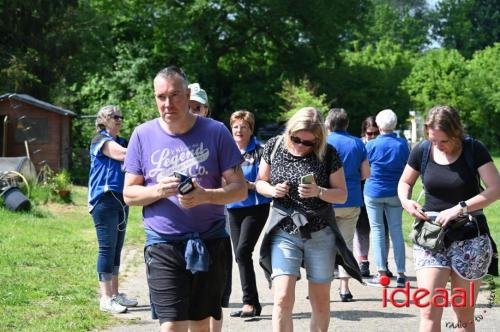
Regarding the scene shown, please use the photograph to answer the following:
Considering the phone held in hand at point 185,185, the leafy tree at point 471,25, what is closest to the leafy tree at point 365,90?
the leafy tree at point 471,25

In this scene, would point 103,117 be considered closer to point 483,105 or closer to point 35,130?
point 35,130

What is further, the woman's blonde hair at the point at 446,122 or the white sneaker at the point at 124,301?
the white sneaker at the point at 124,301

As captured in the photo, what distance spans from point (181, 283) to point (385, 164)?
520 centimetres

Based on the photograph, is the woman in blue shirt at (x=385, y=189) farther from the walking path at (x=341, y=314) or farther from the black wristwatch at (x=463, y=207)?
the black wristwatch at (x=463, y=207)

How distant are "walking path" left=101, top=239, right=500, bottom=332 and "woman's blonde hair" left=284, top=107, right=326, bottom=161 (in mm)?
2036

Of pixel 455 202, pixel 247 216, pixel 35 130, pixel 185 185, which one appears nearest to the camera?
pixel 185 185

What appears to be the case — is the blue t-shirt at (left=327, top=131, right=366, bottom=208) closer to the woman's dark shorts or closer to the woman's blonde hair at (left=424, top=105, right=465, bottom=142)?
the woman's blonde hair at (left=424, top=105, right=465, bottom=142)

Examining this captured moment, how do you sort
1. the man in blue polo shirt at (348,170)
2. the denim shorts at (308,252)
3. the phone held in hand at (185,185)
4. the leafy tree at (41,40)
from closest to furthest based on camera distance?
the phone held in hand at (185,185) → the denim shorts at (308,252) → the man in blue polo shirt at (348,170) → the leafy tree at (41,40)

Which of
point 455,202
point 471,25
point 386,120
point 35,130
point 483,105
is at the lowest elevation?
point 455,202

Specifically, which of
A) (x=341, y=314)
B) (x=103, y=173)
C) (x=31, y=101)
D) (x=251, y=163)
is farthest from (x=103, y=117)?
(x=31, y=101)

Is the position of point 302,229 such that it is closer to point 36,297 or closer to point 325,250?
point 325,250

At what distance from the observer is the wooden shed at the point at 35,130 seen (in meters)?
26.6

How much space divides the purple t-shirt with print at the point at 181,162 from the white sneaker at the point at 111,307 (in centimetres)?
310

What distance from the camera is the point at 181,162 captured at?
16.3 ft
